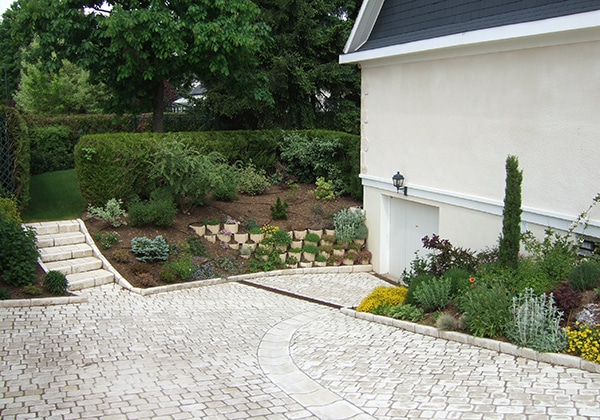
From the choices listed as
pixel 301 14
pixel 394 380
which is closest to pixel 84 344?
pixel 394 380

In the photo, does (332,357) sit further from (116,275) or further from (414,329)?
(116,275)

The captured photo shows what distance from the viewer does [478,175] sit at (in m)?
11.7

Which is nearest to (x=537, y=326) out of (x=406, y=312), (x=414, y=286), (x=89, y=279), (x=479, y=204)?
(x=406, y=312)

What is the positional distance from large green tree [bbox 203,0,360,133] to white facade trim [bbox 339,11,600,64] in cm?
880

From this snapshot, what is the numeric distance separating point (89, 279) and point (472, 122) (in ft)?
27.4

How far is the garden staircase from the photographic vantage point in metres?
11.9

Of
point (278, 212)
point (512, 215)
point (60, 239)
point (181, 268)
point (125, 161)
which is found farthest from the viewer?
point (278, 212)

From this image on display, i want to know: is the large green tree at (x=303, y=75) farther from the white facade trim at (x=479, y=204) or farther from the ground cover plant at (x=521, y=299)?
the ground cover plant at (x=521, y=299)

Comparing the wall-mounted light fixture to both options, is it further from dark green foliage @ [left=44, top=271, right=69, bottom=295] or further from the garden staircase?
dark green foliage @ [left=44, top=271, right=69, bottom=295]

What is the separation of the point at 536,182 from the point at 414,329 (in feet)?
11.9

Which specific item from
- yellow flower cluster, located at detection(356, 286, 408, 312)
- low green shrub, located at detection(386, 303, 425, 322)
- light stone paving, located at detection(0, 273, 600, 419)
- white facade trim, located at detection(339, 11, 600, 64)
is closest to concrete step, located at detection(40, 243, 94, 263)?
light stone paving, located at detection(0, 273, 600, 419)

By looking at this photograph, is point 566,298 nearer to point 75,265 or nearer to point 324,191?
point 75,265

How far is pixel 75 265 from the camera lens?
12172mm

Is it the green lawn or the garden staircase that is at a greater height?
the green lawn
